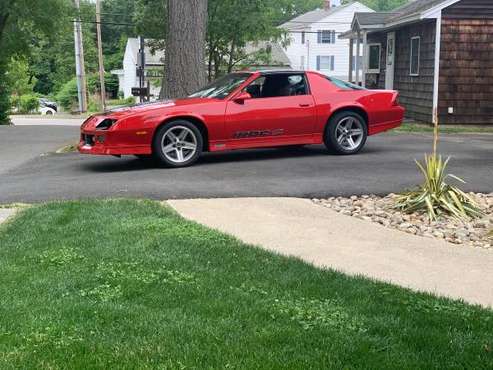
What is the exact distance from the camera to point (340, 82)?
11.7 m

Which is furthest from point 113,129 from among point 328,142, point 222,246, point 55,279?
point 55,279

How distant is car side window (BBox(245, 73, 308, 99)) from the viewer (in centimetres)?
1090

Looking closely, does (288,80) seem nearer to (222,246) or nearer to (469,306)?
(222,246)

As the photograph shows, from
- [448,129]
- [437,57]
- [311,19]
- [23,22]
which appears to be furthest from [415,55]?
[311,19]

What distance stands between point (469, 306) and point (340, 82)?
24.8 ft

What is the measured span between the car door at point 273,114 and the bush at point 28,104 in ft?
149

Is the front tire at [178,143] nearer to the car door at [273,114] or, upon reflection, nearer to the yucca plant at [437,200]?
the car door at [273,114]

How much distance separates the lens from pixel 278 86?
11094mm

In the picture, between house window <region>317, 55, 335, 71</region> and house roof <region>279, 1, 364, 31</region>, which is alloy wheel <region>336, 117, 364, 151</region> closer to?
house window <region>317, 55, 335, 71</region>

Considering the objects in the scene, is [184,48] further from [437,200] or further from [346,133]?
[437,200]

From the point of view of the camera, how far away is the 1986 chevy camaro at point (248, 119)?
10039mm

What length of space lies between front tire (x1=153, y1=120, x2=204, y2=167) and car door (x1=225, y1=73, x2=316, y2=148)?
0.53m

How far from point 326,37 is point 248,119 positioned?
56.9m

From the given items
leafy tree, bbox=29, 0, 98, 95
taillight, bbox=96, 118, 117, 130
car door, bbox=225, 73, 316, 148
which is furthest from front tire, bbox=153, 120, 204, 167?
leafy tree, bbox=29, 0, 98, 95
